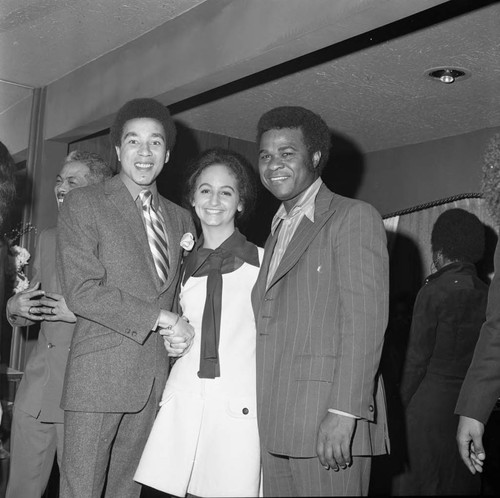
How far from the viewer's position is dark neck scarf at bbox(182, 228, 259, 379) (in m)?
2.39

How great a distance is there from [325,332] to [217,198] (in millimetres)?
704

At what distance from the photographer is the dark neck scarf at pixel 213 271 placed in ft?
7.84

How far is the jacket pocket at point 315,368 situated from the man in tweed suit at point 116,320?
420 millimetres

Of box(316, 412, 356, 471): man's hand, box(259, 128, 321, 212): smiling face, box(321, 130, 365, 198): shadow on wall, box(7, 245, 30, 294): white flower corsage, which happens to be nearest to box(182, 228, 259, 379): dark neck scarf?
box(259, 128, 321, 212): smiling face

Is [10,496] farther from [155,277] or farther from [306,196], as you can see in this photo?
[306,196]

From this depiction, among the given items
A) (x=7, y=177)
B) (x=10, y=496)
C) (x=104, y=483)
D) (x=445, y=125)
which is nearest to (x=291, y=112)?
(x=7, y=177)

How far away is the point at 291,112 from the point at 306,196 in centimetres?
31

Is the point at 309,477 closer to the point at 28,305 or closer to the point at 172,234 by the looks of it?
the point at 172,234

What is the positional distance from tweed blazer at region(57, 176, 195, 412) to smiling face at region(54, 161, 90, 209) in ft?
2.57

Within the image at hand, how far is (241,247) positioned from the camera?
2604 mm

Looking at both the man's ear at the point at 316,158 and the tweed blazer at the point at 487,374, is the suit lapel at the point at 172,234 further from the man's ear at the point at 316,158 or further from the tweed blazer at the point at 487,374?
the tweed blazer at the point at 487,374

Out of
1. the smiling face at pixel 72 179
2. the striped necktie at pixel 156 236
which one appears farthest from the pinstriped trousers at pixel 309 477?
the smiling face at pixel 72 179

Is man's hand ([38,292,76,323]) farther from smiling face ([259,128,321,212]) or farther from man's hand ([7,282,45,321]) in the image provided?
smiling face ([259,128,321,212])

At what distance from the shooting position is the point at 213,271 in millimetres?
2520
